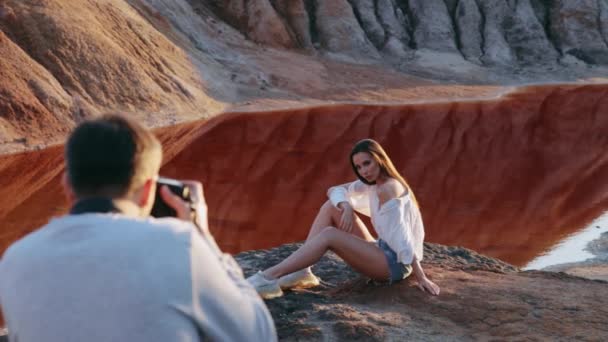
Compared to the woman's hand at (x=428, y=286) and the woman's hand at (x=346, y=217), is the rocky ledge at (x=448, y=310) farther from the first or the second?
the woman's hand at (x=346, y=217)

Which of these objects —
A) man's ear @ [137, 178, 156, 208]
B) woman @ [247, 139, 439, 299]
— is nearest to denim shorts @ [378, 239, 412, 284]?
woman @ [247, 139, 439, 299]

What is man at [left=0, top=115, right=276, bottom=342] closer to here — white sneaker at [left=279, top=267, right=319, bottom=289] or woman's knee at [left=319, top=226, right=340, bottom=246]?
woman's knee at [left=319, top=226, right=340, bottom=246]

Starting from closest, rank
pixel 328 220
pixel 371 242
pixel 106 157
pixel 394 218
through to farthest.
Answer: pixel 106 157 < pixel 394 218 < pixel 371 242 < pixel 328 220

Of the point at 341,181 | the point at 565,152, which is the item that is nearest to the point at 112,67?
the point at 341,181

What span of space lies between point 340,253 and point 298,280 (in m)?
0.49

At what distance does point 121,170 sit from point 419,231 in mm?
4475

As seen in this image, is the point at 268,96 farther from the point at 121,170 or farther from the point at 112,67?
the point at 121,170

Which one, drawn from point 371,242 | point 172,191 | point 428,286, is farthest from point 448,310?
point 172,191

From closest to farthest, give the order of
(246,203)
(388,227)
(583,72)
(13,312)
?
(13,312) → (388,227) → (246,203) → (583,72)

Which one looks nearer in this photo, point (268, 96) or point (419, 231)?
point (419, 231)

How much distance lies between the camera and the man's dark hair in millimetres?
2146

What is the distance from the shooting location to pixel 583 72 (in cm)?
4128

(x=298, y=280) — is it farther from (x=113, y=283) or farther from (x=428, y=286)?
(x=113, y=283)

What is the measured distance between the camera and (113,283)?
206 cm
